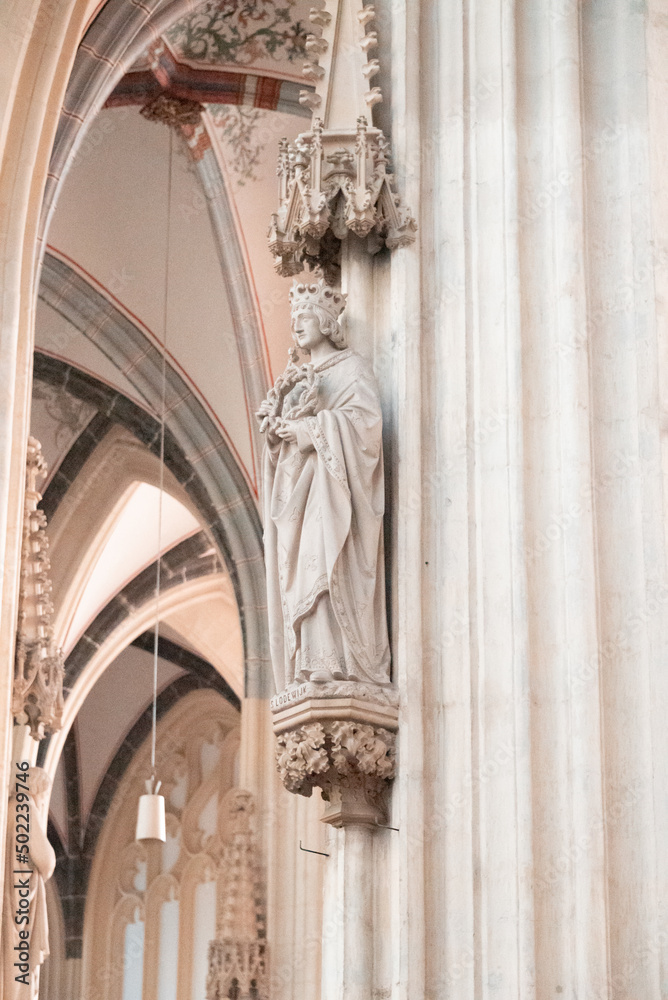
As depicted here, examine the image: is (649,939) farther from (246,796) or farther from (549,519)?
(246,796)

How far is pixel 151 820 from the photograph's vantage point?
44.3ft

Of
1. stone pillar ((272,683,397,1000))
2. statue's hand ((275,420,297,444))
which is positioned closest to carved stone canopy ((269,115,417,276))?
statue's hand ((275,420,297,444))

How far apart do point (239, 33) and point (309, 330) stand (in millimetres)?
8098

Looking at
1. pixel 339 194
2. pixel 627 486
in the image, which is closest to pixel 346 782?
pixel 627 486

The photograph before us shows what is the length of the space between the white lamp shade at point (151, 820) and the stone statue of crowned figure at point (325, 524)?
8197 mm

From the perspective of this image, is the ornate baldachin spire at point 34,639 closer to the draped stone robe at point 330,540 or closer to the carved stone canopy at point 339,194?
the carved stone canopy at point 339,194

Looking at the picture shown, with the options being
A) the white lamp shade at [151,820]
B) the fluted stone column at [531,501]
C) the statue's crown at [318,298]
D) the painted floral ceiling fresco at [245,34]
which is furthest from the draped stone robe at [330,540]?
the white lamp shade at [151,820]

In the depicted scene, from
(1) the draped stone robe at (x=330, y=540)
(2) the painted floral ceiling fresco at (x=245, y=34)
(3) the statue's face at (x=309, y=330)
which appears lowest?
(1) the draped stone robe at (x=330, y=540)

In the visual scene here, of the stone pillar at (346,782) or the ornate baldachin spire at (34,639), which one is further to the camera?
the ornate baldachin spire at (34,639)

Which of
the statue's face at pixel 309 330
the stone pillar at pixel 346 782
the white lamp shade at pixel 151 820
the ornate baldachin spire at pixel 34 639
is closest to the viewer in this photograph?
the stone pillar at pixel 346 782

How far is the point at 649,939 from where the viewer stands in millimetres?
5242

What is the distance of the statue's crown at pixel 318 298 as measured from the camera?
5.82m

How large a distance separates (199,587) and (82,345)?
186 inches

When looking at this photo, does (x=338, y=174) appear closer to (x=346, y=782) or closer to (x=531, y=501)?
(x=531, y=501)
